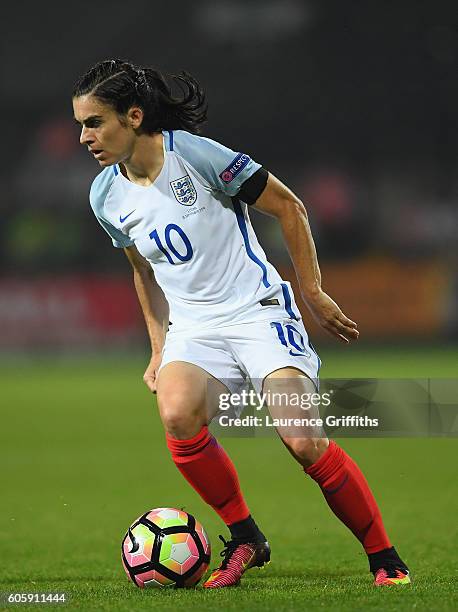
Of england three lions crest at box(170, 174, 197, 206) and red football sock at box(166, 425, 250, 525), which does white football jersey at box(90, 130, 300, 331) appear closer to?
england three lions crest at box(170, 174, 197, 206)

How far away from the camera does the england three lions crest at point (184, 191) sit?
4289 mm

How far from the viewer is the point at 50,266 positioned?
76.4 ft

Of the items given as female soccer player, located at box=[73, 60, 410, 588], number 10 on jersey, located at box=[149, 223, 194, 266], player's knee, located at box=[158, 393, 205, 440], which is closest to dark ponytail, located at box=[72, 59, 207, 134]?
female soccer player, located at box=[73, 60, 410, 588]

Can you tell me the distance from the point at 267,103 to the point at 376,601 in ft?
78.4

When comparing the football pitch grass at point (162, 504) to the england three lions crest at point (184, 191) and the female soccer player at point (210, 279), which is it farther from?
the england three lions crest at point (184, 191)

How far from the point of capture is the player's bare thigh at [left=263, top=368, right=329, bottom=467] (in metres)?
4.03

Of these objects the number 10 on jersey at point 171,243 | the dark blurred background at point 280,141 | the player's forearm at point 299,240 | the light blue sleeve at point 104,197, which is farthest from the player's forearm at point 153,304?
the dark blurred background at point 280,141

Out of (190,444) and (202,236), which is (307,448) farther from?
(202,236)

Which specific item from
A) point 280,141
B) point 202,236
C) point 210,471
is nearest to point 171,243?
point 202,236

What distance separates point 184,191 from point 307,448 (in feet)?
3.55

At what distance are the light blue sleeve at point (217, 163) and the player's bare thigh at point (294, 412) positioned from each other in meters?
0.74

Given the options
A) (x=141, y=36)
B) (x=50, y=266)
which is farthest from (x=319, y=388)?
(x=141, y=36)

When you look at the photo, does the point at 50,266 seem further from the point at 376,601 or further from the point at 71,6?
the point at 376,601

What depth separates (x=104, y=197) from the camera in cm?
448
